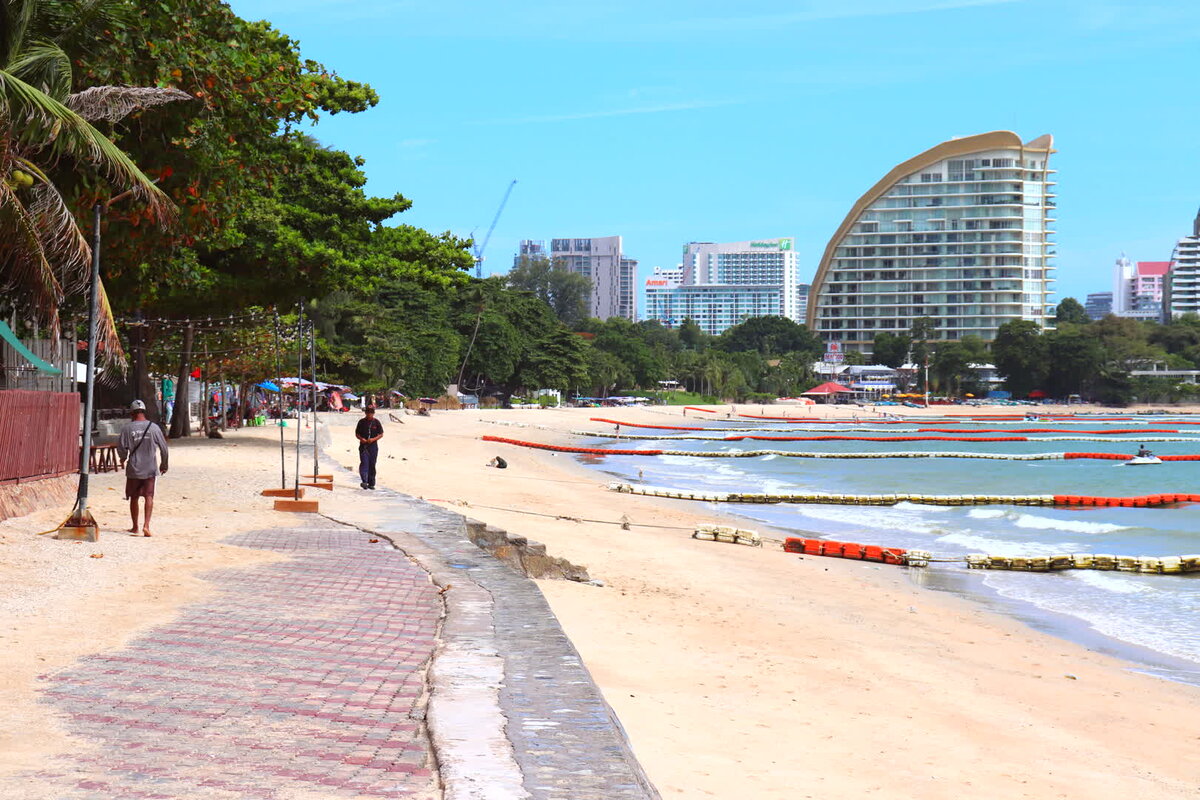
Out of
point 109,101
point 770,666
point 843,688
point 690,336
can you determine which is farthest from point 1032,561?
point 690,336

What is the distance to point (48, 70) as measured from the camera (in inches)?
532

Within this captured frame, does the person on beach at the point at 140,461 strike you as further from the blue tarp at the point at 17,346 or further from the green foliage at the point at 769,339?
the green foliage at the point at 769,339

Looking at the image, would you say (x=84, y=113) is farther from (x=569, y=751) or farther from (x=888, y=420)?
(x=888, y=420)

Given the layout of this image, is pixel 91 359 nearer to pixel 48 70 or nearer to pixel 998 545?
pixel 48 70

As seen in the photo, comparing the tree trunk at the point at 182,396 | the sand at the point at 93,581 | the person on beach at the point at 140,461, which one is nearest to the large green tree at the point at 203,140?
the person on beach at the point at 140,461

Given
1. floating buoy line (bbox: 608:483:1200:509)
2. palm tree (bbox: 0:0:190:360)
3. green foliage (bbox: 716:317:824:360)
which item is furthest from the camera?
green foliage (bbox: 716:317:824:360)

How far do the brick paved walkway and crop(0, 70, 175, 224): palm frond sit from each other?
537cm

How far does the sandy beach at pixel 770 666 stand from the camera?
6645 mm

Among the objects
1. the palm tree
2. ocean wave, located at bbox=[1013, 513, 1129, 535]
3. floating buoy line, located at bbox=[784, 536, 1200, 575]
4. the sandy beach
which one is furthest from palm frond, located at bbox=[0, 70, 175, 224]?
ocean wave, located at bbox=[1013, 513, 1129, 535]

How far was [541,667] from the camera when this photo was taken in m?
6.82

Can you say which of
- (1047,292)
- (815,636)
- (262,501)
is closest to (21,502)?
(262,501)

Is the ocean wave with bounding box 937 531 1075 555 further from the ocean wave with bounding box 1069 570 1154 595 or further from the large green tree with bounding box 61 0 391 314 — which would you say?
the large green tree with bounding box 61 0 391 314

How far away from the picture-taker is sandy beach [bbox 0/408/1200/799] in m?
6.64

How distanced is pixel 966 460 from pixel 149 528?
150 ft
